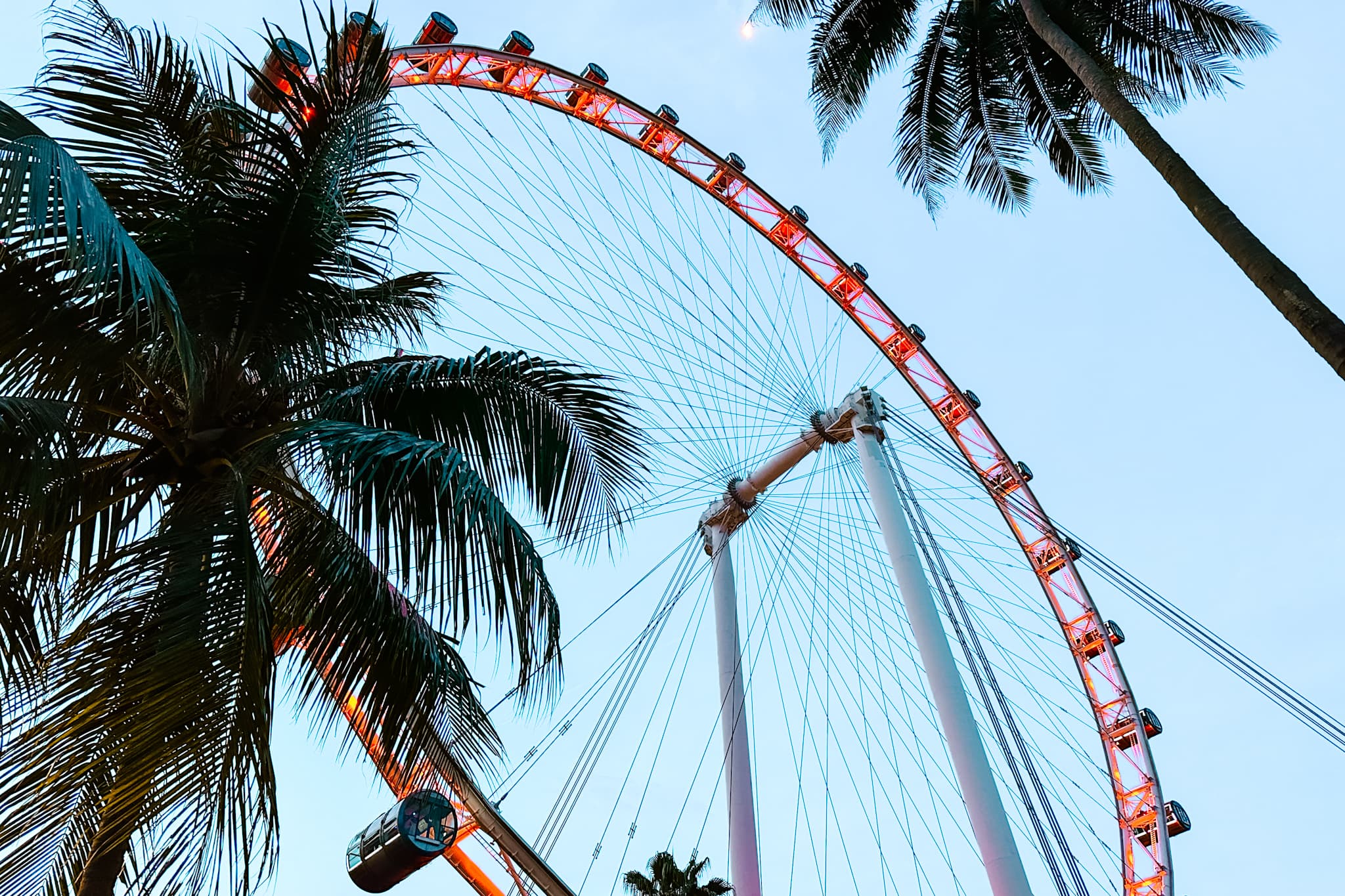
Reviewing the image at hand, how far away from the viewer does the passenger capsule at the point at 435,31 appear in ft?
73.7

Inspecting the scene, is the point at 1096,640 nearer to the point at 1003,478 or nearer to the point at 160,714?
the point at 1003,478

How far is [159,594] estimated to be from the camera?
6672 mm

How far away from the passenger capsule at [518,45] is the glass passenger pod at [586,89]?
4.09ft

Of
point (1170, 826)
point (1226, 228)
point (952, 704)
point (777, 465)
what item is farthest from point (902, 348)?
point (1226, 228)

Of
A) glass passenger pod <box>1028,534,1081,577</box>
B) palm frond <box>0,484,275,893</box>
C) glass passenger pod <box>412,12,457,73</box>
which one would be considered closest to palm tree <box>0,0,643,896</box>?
palm frond <box>0,484,275,893</box>

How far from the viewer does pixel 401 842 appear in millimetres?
9727

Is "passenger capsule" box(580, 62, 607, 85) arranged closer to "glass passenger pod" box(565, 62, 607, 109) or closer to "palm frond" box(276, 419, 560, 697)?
"glass passenger pod" box(565, 62, 607, 109)

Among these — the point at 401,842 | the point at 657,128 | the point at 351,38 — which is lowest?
the point at 401,842

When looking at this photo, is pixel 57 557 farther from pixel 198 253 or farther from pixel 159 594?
pixel 198 253

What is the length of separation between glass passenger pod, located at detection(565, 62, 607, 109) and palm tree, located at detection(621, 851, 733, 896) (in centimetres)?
2163

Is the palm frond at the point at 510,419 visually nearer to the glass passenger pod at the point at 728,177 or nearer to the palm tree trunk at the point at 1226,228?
Result: the palm tree trunk at the point at 1226,228

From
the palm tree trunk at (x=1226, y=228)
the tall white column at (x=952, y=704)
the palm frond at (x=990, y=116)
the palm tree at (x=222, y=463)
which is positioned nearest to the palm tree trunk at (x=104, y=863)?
the palm tree at (x=222, y=463)

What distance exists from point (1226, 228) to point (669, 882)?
31186mm

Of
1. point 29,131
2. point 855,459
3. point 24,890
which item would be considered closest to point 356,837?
point 24,890
